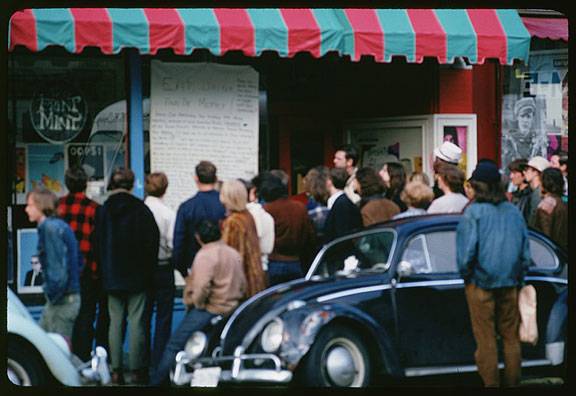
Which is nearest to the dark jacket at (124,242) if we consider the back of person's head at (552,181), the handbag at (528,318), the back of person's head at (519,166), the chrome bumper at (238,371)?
the chrome bumper at (238,371)

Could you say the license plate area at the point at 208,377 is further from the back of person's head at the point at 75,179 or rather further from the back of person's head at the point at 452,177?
the back of person's head at the point at 452,177

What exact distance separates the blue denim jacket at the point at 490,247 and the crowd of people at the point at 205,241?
1cm

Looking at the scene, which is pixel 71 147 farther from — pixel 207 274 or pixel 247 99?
pixel 207 274

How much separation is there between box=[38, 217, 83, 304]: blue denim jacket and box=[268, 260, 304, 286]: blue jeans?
1.88m

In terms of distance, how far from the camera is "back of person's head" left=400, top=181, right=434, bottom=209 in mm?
11023

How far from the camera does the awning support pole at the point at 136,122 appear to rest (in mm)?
12008

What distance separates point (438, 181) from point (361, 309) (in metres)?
2.44

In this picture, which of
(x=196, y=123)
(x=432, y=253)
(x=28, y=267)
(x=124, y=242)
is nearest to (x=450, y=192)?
(x=432, y=253)

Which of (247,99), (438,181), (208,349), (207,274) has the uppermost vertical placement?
(247,99)

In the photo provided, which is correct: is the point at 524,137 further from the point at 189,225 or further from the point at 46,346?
the point at 46,346

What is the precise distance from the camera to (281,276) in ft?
35.5

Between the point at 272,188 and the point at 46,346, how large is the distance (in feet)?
10.2

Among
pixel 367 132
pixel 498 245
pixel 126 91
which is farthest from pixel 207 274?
pixel 367 132

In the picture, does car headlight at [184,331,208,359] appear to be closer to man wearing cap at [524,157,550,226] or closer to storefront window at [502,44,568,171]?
man wearing cap at [524,157,550,226]
